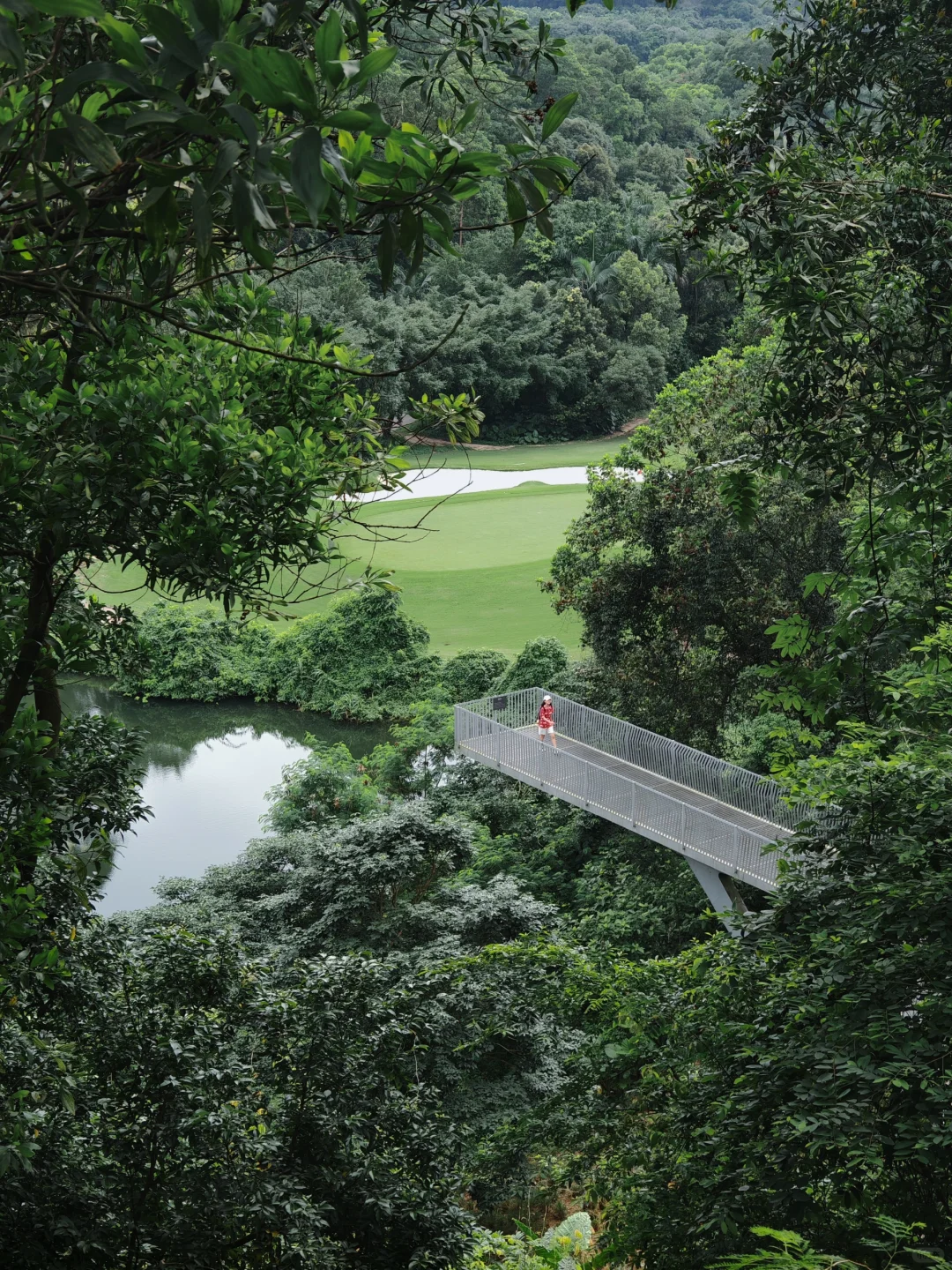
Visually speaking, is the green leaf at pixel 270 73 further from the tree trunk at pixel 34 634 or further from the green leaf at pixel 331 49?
the tree trunk at pixel 34 634

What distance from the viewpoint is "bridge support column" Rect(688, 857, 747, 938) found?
34.5 ft

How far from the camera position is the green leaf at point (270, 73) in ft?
3.81

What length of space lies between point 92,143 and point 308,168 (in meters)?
0.29

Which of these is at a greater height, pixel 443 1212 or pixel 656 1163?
pixel 443 1212

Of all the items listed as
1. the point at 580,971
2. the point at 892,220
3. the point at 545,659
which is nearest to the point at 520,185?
the point at 892,220

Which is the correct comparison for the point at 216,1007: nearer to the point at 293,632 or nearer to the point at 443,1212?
the point at 443,1212

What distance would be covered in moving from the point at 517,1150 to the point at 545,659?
9518 millimetres

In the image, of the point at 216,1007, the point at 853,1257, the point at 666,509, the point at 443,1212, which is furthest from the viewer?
the point at 666,509

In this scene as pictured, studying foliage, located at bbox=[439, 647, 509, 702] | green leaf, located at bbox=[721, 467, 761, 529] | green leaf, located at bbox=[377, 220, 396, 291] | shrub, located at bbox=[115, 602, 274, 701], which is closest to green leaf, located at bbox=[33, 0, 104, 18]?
green leaf, located at bbox=[377, 220, 396, 291]

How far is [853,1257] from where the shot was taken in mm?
3066

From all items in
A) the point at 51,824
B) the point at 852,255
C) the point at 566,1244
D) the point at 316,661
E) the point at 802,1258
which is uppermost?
the point at 852,255

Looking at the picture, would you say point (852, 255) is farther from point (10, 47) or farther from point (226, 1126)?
point (226, 1126)

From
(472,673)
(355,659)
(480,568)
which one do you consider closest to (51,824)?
(472,673)

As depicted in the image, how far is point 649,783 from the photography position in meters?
11.5
